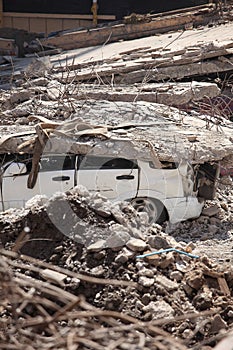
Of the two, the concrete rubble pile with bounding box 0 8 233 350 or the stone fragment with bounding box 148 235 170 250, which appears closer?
the concrete rubble pile with bounding box 0 8 233 350

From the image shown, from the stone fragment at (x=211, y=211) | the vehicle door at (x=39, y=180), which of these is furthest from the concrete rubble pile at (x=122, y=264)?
the stone fragment at (x=211, y=211)

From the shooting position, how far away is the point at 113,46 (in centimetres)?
1795

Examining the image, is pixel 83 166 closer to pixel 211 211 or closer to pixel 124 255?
pixel 211 211

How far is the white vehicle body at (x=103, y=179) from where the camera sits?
10.1 meters

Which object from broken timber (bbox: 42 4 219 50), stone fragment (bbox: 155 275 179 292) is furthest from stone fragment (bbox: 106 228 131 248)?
broken timber (bbox: 42 4 219 50)

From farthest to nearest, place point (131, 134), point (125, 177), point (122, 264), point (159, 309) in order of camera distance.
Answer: point (131, 134) < point (125, 177) < point (122, 264) < point (159, 309)

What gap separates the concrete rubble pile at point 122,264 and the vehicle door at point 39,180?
204 centimetres

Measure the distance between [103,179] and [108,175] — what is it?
0.29ft

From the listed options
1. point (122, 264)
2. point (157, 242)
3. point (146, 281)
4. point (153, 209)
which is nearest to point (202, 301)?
point (146, 281)

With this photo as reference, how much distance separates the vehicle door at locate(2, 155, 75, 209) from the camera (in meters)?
10.1

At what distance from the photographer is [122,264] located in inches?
266

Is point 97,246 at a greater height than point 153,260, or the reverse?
point 97,246

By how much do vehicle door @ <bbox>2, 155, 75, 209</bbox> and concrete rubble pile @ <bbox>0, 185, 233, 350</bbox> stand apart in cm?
204

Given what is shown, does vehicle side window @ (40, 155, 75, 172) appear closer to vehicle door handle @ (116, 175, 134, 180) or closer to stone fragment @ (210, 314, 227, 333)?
vehicle door handle @ (116, 175, 134, 180)
